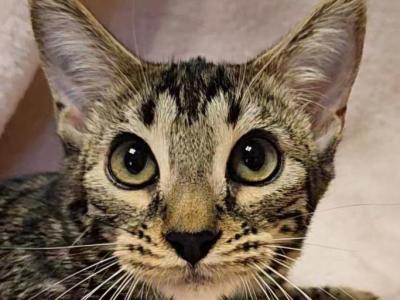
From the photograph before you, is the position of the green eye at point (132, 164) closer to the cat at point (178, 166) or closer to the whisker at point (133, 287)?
the cat at point (178, 166)

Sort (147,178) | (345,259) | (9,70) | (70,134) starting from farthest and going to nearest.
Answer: (345,259) < (9,70) < (70,134) < (147,178)

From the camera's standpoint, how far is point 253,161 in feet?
3.51

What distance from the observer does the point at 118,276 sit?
108 cm

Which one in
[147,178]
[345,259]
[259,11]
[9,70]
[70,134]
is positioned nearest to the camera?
[147,178]

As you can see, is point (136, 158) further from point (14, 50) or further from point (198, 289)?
point (14, 50)

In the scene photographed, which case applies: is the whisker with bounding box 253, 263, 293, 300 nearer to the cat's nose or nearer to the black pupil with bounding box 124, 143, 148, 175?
the cat's nose

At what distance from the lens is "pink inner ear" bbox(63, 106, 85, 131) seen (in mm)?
1173

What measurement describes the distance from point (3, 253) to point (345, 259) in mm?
615

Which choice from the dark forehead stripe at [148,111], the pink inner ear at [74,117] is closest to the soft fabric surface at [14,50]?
the pink inner ear at [74,117]

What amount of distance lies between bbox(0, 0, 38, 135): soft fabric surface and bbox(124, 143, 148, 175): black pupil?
396mm

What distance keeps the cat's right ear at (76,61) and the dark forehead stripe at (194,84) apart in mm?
48

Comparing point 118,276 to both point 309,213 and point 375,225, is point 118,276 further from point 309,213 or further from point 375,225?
point 375,225

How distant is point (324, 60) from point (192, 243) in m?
Answer: 0.35

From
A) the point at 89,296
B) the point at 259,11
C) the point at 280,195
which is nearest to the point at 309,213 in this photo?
the point at 280,195
